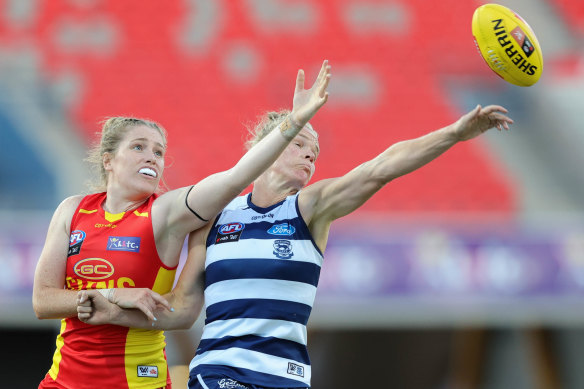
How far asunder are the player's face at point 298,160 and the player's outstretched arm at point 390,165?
0.22 meters

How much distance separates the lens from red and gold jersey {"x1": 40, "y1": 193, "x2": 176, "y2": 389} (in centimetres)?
353

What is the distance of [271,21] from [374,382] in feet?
17.7

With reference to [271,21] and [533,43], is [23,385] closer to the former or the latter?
[271,21]

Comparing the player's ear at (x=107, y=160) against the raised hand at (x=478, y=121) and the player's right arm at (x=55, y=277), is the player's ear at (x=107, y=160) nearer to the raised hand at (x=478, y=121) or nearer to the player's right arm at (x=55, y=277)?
the player's right arm at (x=55, y=277)

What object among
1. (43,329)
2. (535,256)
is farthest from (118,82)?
(535,256)

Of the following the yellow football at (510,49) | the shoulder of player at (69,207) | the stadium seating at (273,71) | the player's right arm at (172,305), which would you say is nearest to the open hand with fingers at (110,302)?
the player's right arm at (172,305)

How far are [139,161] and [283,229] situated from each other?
0.80 m

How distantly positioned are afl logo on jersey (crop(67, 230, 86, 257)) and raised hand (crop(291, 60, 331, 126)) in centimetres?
119

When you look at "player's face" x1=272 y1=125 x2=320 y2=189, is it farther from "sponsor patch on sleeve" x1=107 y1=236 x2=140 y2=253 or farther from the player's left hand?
the player's left hand

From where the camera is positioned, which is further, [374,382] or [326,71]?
[374,382]

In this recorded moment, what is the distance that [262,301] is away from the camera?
136 inches

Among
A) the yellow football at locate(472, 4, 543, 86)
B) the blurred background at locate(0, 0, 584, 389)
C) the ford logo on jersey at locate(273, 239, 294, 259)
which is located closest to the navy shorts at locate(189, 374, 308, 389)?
the ford logo on jersey at locate(273, 239, 294, 259)

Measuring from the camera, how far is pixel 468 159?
9742mm

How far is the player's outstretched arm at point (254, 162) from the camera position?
132 inches
